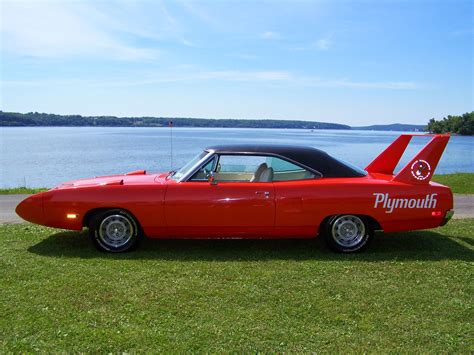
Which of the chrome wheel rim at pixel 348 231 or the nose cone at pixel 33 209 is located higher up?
the nose cone at pixel 33 209

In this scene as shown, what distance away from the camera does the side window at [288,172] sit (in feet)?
18.8

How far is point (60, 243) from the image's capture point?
19.7ft

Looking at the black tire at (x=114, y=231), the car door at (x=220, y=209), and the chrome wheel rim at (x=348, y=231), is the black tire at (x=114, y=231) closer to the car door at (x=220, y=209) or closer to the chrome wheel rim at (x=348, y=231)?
the car door at (x=220, y=209)

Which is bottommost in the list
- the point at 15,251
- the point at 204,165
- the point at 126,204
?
the point at 15,251

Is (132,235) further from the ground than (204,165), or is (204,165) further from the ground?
(204,165)

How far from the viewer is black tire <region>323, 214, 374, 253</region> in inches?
219

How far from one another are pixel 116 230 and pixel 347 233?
122 inches

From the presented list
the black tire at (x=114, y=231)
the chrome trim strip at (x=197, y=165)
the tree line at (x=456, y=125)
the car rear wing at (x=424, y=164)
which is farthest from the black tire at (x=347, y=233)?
the tree line at (x=456, y=125)

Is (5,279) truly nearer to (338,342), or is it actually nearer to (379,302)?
(338,342)

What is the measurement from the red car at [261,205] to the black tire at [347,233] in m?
0.01

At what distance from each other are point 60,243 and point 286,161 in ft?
11.2

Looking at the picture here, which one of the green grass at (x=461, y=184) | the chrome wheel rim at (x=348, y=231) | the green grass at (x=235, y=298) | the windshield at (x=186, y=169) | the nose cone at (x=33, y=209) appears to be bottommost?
the green grass at (x=235, y=298)

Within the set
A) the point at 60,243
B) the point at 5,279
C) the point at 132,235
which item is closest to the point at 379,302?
the point at 132,235

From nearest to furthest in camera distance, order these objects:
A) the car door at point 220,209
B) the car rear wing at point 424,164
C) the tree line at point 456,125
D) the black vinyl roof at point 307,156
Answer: the car door at point 220,209 → the car rear wing at point 424,164 → the black vinyl roof at point 307,156 → the tree line at point 456,125
